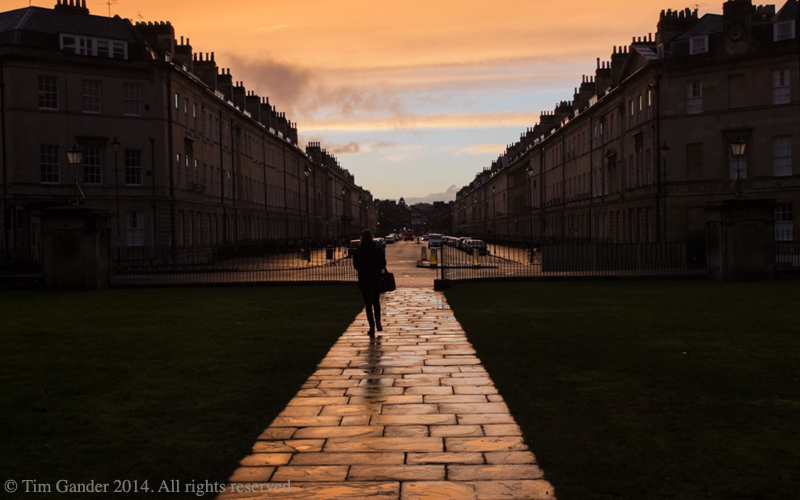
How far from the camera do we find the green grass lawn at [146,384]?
5352 millimetres

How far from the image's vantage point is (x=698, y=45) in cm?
4169

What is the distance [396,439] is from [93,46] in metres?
41.2

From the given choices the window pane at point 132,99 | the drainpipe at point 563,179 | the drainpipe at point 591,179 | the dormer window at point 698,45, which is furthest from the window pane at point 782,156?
the window pane at point 132,99

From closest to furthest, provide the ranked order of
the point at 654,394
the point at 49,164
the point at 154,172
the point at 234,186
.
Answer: the point at 654,394 < the point at 49,164 < the point at 154,172 < the point at 234,186

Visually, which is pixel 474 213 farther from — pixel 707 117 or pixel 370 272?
pixel 370 272

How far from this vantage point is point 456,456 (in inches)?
210

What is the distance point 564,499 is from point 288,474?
77.4 inches

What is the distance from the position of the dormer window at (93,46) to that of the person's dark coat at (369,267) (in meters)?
34.3

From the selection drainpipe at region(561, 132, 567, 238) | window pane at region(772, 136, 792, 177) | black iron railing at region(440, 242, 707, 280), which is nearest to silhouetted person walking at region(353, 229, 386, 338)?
black iron railing at region(440, 242, 707, 280)

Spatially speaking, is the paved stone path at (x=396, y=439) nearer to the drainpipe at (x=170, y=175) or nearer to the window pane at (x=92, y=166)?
the window pane at (x=92, y=166)

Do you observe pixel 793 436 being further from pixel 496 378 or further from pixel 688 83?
pixel 688 83

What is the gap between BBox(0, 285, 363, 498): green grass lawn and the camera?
5.35m

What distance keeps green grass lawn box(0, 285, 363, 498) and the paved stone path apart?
332 millimetres

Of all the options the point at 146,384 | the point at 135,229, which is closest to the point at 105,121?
the point at 135,229
